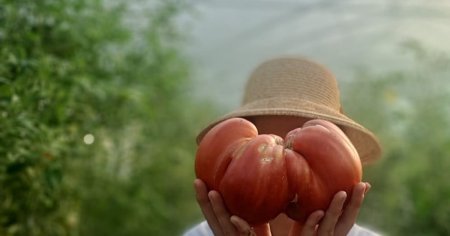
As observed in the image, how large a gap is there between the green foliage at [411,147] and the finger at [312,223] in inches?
120

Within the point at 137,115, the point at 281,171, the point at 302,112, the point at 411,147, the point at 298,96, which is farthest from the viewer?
the point at 411,147

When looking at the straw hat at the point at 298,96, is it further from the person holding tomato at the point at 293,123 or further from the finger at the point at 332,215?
the finger at the point at 332,215

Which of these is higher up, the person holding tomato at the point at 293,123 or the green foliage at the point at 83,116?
the person holding tomato at the point at 293,123

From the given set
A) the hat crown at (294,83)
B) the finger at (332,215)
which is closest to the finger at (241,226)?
the finger at (332,215)

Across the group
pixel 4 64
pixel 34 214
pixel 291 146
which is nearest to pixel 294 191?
pixel 291 146

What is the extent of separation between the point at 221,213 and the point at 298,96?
0.58 m

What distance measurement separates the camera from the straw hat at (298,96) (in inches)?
66.1

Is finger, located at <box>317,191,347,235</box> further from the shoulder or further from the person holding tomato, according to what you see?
the shoulder

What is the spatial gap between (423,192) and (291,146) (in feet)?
10.6

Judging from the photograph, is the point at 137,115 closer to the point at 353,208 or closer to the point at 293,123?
the point at 293,123

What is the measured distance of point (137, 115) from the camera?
3156mm

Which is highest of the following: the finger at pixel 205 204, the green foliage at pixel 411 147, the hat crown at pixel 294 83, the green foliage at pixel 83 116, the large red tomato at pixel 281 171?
the large red tomato at pixel 281 171

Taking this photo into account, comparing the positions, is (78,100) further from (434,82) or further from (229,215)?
(434,82)

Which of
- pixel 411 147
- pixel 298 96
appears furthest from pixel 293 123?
pixel 411 147
